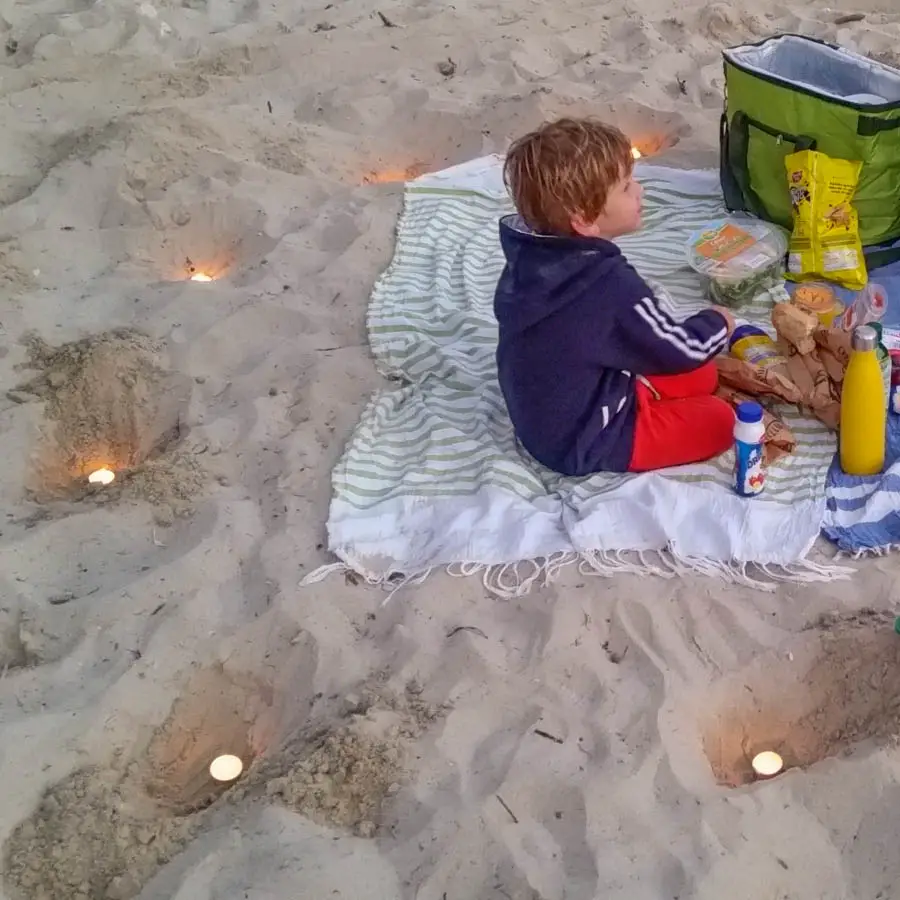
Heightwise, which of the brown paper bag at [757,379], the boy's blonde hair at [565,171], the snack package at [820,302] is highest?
the boy's blonde hair at [565,171]

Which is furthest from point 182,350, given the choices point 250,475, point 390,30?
point 390,30

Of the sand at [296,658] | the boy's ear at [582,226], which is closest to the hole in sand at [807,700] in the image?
the sand at [296,658]

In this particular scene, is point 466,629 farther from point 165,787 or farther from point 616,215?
point 616,215

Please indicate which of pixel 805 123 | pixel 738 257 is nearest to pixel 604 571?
pixel 738 257

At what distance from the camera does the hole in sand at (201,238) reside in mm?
2953

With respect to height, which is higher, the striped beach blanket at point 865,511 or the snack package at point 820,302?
the snack package at point 820,302

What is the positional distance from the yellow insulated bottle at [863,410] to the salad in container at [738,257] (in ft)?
1.83

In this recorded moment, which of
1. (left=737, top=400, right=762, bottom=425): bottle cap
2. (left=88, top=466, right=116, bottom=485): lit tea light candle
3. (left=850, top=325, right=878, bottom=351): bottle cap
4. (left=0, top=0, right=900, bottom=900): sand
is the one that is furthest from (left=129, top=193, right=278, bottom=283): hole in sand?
(left=850, top=325, right=878, bottom=351): bottle cap

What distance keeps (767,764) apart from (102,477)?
59.5 inches

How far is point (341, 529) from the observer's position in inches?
80.2

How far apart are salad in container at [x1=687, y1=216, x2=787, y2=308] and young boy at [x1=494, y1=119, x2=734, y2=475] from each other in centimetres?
45

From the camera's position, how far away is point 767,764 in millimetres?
1632

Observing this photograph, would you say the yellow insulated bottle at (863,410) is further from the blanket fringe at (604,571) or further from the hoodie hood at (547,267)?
the hoodie hood at (547,267)

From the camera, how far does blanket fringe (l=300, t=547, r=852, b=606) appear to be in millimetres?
1879
